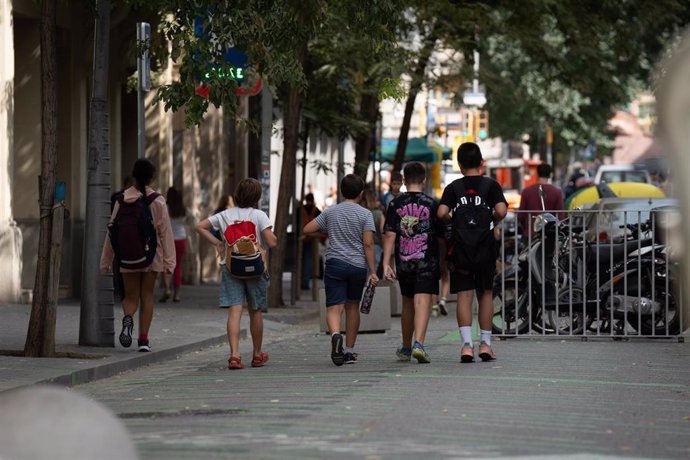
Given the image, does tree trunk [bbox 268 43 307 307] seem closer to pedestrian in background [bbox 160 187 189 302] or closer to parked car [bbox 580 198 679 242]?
pedestrian in background [bbox 160 187 189 302]

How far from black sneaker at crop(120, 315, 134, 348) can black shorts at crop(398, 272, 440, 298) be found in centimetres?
258

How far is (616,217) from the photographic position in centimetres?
1889

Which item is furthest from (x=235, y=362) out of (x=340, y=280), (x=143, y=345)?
(x=143, y=345)

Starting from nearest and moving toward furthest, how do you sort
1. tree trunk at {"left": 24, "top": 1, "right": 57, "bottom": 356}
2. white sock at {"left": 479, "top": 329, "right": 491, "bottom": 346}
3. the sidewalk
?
the sidewalk, white sock at {"left": 479, "top": 329, "right": 491, "bottom": 346}, tree trunk at {"left": 24, "top": 1, "right": 57, "bottom": 356}

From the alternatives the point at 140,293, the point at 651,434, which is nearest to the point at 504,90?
the point at 140,293

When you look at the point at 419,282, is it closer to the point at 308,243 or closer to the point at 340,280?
the point at 340,280

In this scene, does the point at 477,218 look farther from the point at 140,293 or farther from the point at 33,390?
the point at 33,390

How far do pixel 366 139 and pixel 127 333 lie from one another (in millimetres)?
14041

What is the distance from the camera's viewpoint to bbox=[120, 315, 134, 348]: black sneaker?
1445 cm

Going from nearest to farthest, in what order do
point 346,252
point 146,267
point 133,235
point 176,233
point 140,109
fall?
1. point 346,252
2. point 133,235
3. point 146,267
4. point 140,109
5. point 176,233

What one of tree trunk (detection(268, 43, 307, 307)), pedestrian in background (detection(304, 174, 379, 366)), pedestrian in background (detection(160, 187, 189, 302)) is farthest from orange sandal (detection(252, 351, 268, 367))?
pedestrian in background (detection(160, 187, 189, 302))

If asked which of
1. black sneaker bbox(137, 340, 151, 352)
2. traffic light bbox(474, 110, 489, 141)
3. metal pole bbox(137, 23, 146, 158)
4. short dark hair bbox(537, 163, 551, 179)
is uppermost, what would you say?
traffic light bbox(474, 110, 489, 141)

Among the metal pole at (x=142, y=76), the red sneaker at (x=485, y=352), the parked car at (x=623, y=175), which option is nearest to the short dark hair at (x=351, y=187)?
the red sneaker at (x=485, y=352)

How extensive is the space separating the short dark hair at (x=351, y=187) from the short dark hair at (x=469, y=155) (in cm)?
89
